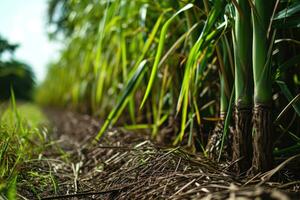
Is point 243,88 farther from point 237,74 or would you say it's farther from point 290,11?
point 290,11

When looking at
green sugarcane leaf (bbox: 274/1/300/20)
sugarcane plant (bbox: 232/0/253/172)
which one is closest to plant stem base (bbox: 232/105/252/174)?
sugarcane plant (bbox: 232/0/253/172)

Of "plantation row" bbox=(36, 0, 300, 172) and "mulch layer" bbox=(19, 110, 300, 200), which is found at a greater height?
"plantation row" bbox=(36, 0, 300, 172)

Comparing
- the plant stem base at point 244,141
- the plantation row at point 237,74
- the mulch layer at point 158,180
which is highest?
the plantation row at point 237,74

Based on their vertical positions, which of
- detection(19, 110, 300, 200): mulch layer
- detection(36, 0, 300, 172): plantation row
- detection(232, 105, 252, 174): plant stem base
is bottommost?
detection(19, 110, 300, 200): mulch layer

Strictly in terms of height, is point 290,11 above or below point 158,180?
above

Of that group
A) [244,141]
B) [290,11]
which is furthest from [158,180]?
[290,11]

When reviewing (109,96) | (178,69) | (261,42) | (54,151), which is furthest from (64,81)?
(261,42)

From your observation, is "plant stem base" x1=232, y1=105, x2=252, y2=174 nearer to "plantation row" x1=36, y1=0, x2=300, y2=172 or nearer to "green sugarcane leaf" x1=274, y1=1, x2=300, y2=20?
"plantation row" x1=36, y1=0, x2=300, y2=172

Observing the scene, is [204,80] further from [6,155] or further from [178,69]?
[6,155]

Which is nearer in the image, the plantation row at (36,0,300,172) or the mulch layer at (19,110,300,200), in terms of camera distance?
the mulch layer at (19,110,300,200)

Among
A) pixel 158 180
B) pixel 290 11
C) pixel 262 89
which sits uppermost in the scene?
pixel 290 11

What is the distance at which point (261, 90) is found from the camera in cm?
78

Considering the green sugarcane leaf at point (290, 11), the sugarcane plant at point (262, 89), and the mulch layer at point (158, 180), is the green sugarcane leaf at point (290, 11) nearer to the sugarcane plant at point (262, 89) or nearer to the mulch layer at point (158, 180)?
the sugarcane plant at point (262, 89)

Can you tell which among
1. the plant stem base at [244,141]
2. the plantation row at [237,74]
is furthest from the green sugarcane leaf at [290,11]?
the plant stem base at [244,141]
